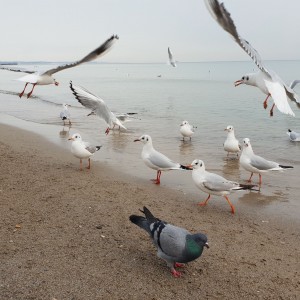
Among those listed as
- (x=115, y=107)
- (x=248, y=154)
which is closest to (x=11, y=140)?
(x=248, y=154)

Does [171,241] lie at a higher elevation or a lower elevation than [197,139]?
higher

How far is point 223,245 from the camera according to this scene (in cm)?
543

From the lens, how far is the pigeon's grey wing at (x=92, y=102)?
10047 millimetres

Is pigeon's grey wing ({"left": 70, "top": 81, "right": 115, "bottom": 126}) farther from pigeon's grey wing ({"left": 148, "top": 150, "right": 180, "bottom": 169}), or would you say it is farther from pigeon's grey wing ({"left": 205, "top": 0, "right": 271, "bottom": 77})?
pigeon's grey wing ({"left": 205, "top": 0, "right": 271, "bottom": 77})

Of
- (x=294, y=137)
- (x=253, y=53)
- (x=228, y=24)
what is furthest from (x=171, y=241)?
(x=294, y=137)

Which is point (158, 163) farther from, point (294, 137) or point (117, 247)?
point (294, 137)

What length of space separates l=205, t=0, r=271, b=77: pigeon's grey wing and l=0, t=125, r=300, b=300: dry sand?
8.52 ft

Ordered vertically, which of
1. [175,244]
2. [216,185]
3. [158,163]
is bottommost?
[158,163]

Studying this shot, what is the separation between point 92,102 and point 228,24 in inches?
215

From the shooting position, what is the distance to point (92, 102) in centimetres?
1048

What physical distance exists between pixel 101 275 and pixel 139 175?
204 inches

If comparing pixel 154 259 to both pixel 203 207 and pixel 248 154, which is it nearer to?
pixel 203 207

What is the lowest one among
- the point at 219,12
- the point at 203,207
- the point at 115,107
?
the point at 115,107

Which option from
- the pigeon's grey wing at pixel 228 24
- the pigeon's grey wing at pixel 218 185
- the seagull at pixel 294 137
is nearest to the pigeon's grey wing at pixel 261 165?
the pigeon's grey wing at pixel 218 185
